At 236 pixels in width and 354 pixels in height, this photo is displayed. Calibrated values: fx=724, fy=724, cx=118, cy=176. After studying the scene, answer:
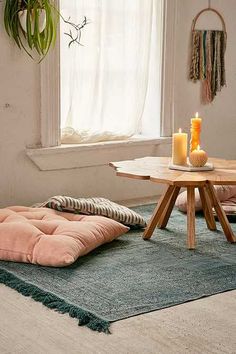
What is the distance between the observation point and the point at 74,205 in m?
4.12

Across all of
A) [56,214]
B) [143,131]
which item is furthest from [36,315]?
[143,131]

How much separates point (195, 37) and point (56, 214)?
2078 mm

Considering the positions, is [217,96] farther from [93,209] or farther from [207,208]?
[93,209]

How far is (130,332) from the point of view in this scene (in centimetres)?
271

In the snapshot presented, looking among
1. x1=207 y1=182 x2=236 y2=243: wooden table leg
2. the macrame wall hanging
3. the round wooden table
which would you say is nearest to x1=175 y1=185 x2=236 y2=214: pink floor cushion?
the round wooden table

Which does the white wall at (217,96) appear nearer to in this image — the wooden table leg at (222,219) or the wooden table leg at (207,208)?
the wooden table leg at (207,208)

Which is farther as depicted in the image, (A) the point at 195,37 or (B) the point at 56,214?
(A) the point at 195,37

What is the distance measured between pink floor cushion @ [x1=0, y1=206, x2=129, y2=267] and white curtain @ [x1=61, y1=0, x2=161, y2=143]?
3.77 feet

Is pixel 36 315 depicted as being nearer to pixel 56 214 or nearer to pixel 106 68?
pixel 56 214

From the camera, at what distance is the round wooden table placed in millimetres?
3748

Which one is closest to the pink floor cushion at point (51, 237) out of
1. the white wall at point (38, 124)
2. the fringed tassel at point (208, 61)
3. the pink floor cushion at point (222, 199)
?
the white wall at point (38, 124)

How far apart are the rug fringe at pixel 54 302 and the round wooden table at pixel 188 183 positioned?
3.07ft

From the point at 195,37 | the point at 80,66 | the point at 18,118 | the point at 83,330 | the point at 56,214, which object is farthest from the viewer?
the point at 195,37

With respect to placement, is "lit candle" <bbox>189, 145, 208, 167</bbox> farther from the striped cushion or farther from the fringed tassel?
the fringed tassel
